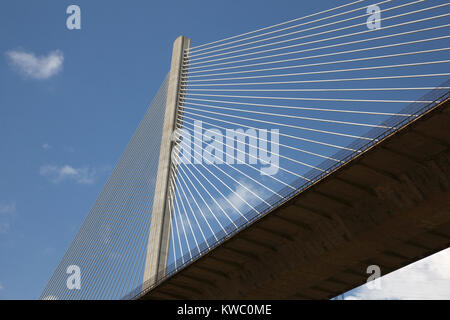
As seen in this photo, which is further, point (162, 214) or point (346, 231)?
point (162, 214)

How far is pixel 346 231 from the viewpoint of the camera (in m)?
23.3

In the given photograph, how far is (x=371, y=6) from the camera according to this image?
22203mm

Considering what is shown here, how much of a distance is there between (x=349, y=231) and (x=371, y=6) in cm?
860

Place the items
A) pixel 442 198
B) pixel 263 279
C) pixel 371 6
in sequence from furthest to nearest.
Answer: pixel 263 279
pixel 371 6
pixel 442 198

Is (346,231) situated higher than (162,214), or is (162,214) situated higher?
(162,214)

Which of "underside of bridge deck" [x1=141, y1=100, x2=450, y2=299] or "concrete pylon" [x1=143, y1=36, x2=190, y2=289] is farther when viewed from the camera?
"concrete pylon" [x1=143, y1=36, x2=190, y2=289]

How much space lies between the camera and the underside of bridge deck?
2053 cm

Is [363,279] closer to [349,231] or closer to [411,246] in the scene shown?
[411,246]

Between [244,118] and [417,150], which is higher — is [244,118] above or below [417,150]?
above

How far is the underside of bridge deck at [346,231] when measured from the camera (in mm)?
20531

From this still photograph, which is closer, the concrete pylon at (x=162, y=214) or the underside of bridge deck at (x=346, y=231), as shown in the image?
the underside of bridge deck at (x=346, y=231)
